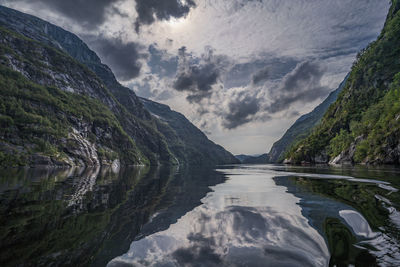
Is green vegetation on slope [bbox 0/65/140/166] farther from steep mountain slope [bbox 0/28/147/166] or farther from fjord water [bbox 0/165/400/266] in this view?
fjord water [bbox 0/165/400/266]

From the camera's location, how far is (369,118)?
94375 mm

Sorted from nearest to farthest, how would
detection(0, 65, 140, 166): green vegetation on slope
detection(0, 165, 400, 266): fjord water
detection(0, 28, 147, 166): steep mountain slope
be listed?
detection(0, 165, 400, 266): fjord water
detection(0, 28, 147, 166): steep mountain slope
detection(0, 65, 140, 166): green vegetation on slope

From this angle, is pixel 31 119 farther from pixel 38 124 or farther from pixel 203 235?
pixel 203 235

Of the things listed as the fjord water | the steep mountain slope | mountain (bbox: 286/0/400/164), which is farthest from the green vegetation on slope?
mountain (bbox: 286/0/400/164)

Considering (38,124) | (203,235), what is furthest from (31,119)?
(203,235)

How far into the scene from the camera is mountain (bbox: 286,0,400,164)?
224 feet

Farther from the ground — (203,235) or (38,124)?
(38,124)

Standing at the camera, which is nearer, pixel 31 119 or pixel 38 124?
pixel 31 119

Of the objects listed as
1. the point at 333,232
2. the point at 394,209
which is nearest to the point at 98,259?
the point at 333,232

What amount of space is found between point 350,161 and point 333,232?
105234 millimetres

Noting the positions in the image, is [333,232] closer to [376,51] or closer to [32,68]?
[376,51]

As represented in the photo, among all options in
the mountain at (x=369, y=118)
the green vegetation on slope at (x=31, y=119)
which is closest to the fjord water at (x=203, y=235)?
the mountain at (x=369, y=118)

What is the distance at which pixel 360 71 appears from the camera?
499ft

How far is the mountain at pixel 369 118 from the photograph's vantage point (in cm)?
6812
